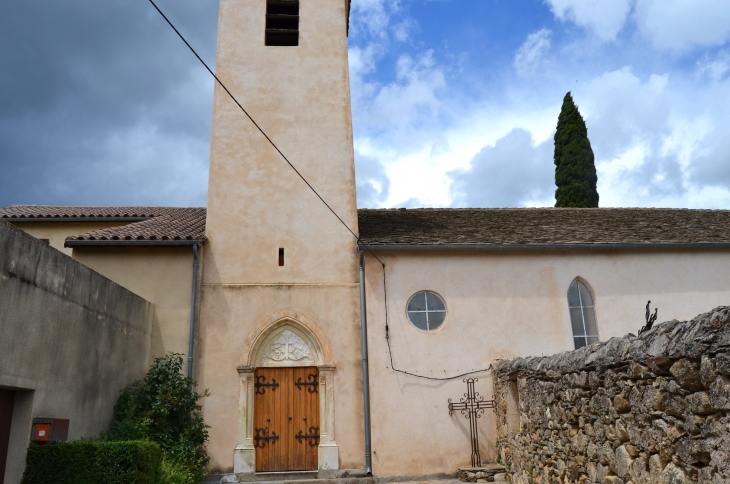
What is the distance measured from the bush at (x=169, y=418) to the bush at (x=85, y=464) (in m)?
2.26

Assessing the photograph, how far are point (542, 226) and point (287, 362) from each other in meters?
7.24

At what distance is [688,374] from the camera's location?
4.39 meters

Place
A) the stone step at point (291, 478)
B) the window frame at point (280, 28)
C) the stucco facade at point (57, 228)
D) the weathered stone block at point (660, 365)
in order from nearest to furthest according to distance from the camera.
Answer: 1. the weathered stone block at point (660, 365)
2. the stone step at point (291, 478)
3. the window frame at point (280, 28)
4. the stucco facade at point (57, 228)

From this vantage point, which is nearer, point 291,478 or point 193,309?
point 291,478

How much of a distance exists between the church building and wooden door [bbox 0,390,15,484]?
4.42 m

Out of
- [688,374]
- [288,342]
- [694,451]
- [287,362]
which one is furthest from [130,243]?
[694,451]

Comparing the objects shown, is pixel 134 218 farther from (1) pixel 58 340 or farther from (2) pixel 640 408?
(2) pixel 640 408

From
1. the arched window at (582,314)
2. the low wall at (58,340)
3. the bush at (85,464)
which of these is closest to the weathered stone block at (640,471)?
the bush at (85,464)

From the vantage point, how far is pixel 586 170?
25.2 meters

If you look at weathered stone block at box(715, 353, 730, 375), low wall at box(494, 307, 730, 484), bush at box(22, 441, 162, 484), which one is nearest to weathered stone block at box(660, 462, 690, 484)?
low wall at box(494, 307, 730, 484)

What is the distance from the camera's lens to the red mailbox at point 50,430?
25.3 feet

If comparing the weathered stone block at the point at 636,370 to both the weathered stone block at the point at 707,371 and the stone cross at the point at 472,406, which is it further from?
the stone cross at the point at 472,406

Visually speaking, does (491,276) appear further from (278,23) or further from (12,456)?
(12,456)

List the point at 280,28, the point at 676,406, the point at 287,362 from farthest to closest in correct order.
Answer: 1. the point at 280,28
2. the point at 287,362
3. the point at 676,406
